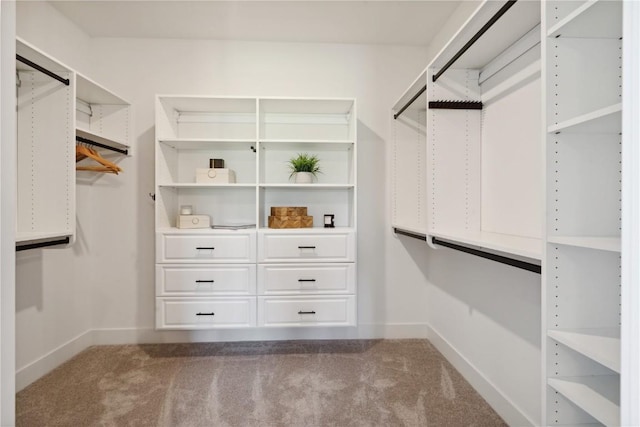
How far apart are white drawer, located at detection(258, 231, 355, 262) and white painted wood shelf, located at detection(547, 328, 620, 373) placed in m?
1.43

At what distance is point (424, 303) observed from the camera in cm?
279

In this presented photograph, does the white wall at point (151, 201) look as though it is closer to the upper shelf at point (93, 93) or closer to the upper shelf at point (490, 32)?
the upper shelf at point (93, 93)

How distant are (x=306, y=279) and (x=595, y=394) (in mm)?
1631

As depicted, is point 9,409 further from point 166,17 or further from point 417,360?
point 166,17

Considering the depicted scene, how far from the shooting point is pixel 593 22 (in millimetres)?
953

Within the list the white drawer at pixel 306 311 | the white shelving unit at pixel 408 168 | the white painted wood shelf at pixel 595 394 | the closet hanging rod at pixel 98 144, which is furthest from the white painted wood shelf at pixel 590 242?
the closet hanging rod at pixel 98 144

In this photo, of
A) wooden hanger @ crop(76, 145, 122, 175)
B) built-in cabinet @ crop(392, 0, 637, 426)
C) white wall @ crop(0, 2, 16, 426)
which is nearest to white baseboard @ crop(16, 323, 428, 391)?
wooden hanger @ crop(76, 145, 122, 175)

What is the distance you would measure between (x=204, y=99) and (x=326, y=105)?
0.92 metres

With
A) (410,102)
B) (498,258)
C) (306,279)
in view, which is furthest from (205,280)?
(410,102)

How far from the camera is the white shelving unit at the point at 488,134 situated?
1535mm

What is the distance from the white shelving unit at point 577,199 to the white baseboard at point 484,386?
722 millimetres

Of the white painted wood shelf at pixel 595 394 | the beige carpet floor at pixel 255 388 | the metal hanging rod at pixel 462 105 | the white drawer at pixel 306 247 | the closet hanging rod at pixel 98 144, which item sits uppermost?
the metal hanging rod at pixel 462 105

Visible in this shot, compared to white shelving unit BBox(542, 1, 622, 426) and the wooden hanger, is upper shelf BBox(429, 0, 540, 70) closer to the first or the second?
white shelving unit BBox(542, 1, 622, 426)

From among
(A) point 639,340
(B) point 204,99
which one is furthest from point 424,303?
(B) point 204,99
